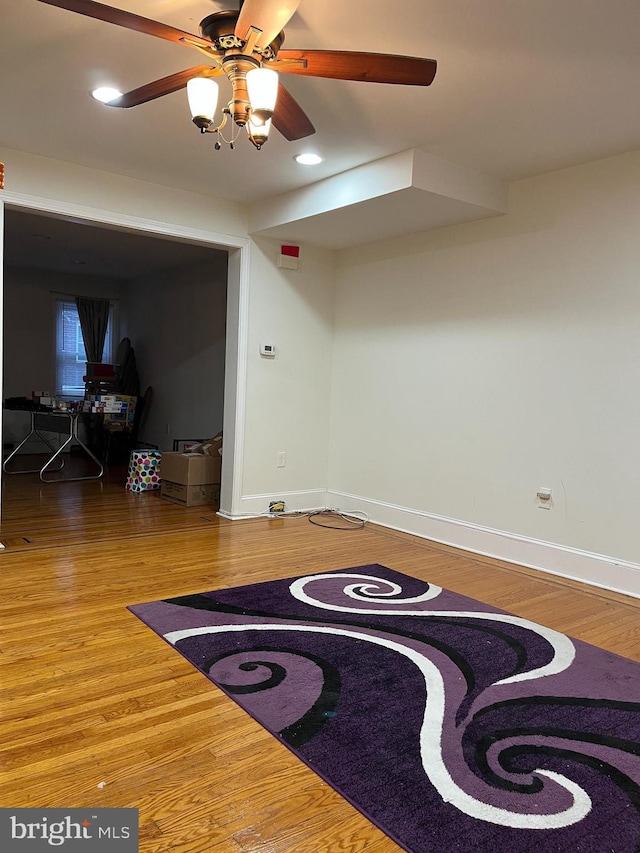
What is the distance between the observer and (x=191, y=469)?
543 centimetres

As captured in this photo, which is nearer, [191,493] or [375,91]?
[375,91]

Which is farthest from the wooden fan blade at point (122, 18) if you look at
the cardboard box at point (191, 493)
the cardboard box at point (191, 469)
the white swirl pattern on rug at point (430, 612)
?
the cardboard box at point (191, 493)

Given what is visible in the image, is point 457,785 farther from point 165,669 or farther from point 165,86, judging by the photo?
point 165,86

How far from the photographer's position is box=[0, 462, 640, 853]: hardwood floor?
160 centimetres

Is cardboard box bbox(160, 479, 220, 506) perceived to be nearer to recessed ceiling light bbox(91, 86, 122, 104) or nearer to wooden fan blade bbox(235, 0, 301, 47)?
recessed ceiling light bbox(91, 86, 122, 104)

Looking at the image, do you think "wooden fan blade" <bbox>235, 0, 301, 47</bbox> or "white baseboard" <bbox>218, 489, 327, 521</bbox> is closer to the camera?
"wooden fan blade" <bbox>235, 0, 301, 47</bbox>

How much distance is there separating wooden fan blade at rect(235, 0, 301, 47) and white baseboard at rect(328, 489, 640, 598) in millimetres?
3132

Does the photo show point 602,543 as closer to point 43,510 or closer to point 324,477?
point 324,477

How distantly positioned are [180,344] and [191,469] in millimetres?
2782

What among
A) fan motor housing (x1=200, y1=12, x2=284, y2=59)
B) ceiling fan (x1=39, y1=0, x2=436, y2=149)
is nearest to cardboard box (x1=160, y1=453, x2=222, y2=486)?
ceiling fan (x1=39, y1=0, x2=436, y2=149)

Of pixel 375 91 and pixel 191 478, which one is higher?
pixel 375 91

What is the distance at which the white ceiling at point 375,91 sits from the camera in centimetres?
228

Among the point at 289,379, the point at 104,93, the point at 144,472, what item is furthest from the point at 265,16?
the point at 144,472

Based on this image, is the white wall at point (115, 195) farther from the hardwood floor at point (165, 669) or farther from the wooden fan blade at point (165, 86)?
the hardwood floor at point (165, 669)
